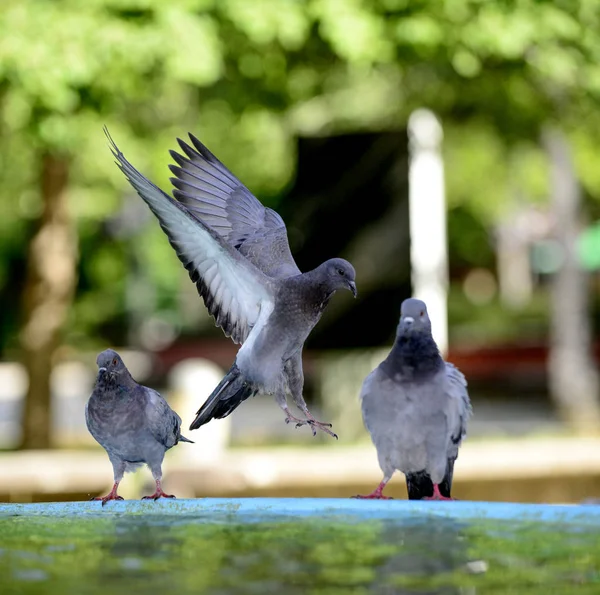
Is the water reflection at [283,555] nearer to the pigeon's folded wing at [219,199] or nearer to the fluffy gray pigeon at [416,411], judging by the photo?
the fluffy gray pigeon at [416,411]

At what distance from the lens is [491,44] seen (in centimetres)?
964

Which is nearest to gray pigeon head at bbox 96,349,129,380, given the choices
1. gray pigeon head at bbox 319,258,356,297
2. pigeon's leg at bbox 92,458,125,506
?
pigeon's leg at bbox 92,458,125,506

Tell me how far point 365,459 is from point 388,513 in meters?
5.25

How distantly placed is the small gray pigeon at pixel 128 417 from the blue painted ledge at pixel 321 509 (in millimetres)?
236

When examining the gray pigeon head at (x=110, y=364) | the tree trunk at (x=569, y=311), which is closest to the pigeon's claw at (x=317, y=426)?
the gray pigeon head at (x=110, y=364)

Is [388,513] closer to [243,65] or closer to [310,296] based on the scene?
[310,296]

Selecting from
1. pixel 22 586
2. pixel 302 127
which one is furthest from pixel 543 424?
pixel 22 586

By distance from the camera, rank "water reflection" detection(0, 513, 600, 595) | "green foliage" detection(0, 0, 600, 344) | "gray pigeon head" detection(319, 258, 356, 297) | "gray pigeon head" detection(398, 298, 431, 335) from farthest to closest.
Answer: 1. "green foliage" detection(0, 0, 600, 344)
2. "gray pigeon head" detection(398, 298, 431, 335)
3. "gray pigeon head" detection(319, 258, 356, 297)
4. "water reflection" detection(0, 513, 600, 595)

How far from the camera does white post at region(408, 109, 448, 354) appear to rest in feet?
35.3

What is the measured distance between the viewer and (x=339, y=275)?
3283 mm

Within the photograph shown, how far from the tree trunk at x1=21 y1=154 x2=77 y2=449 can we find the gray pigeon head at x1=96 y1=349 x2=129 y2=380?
880 cm

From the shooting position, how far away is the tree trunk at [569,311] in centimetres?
1617

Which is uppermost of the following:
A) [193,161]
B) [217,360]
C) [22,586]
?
[217,360]

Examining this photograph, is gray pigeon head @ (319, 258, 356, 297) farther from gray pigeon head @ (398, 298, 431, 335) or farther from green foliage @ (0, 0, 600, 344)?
green foliage @ (0, 0, 600, 344)
